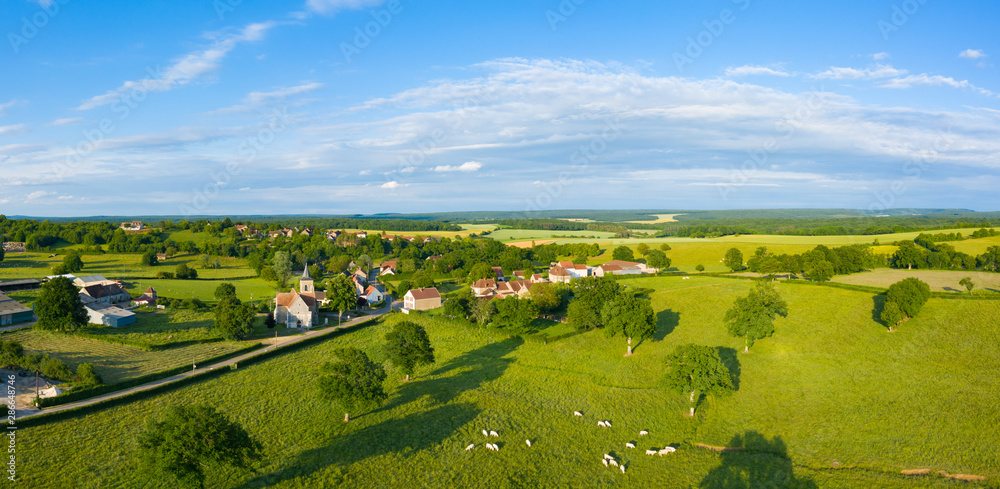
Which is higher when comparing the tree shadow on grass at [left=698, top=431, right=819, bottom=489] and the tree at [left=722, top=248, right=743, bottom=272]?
the tree at [left=722, top=248, right=743, bottom=272]

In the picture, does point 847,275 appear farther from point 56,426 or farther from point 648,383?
point 56,426

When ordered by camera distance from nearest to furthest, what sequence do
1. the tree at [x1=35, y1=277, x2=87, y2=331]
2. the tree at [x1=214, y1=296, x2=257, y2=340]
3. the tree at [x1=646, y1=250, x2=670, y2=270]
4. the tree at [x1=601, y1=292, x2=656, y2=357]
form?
the tree at [x1=601, y1=292, x2=656, y2=357]
the tree at [x1=35, y1=277, x2=87, y2=331]
the tree at [x1=214, y1=296, x2=257, y2=340]
the tree at [x1=646, y1=250, x2=670, y2=270]

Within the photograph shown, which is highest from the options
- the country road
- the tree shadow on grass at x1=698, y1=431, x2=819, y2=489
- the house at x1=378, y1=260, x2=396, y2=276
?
the house at x1=378, y1=260, x2=396, y2=276

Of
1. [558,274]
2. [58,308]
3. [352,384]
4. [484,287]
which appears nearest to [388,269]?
[484,287]

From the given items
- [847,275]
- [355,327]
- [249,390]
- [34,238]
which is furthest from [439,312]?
[34,238]

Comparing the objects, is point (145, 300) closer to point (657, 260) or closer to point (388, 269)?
point (388, 269)

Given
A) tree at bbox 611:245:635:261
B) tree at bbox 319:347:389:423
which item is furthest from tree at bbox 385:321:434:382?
tree at bbox 611:245:635:261

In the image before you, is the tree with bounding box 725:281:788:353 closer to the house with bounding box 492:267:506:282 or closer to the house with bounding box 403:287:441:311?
the house with bounding box 403:287:441:311

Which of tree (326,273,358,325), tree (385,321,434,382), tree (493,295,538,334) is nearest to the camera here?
tree (385,321,434,382)
